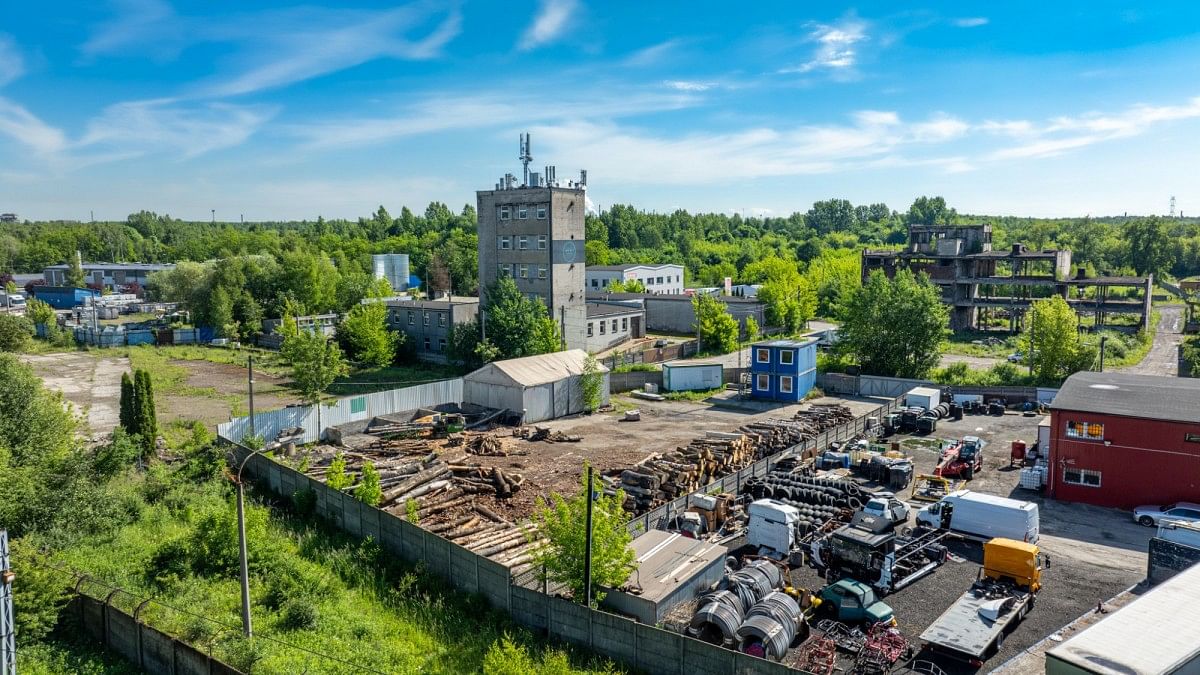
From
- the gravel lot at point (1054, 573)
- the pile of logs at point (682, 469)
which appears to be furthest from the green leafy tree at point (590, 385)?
the gravel lot at point (1054, 573)

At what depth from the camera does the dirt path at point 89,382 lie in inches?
1490

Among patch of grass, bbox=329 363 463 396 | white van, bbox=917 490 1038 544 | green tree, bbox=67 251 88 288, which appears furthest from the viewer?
green tree, bbox=67 251 88 288

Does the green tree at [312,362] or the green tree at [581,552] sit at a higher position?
the green tree at [312,362]

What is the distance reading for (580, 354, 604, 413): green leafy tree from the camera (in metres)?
41.2

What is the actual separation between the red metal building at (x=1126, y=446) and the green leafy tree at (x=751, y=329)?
128 feet

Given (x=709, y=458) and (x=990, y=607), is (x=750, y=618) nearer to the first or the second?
(x=990, y=607)

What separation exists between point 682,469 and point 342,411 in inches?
690

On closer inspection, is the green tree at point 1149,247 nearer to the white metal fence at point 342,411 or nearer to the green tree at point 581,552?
the white metal fence at point 342,411

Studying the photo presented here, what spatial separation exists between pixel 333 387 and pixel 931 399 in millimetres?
Answer: 35893

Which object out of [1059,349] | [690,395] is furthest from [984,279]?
[690,395]

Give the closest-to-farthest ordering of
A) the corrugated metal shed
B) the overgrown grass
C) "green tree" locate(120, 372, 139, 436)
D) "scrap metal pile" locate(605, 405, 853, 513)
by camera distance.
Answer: the corrugated metal shed, the overgrown grass, "scrap metal pile" locate(605, 405, 853, 513), "green tree" locate(120, 372, 139, 436)

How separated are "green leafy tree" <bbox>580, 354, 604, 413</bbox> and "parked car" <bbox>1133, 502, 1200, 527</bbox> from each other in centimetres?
2487

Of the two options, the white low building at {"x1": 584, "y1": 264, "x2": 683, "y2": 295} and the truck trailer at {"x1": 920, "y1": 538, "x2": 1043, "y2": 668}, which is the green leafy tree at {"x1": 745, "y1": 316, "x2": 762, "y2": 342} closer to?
the white low building at {"x1": 584, "y1": 264, "x2": 683, "y2": 295}

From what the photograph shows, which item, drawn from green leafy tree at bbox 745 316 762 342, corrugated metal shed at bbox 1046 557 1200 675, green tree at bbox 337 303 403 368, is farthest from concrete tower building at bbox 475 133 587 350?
corrugated metal shed at bbox 1046 557 1200 675
